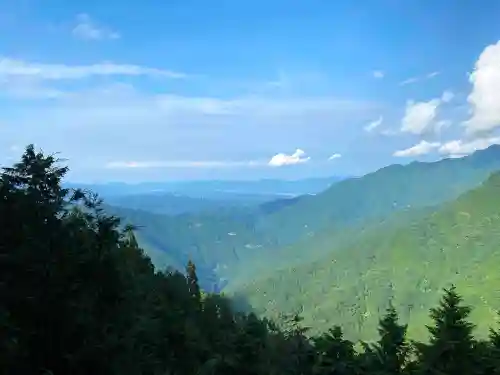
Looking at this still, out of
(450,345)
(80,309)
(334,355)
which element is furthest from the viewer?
(334,355)

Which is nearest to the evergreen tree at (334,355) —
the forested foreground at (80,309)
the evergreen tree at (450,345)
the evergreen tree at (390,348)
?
the evergreen tree at (390,348)

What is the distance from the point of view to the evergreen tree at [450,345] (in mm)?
29203

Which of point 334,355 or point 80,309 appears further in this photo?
point 334,355

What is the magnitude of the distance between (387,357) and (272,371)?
7989mm

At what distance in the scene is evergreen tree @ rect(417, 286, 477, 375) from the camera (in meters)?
29.2

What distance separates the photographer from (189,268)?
70.4 meters

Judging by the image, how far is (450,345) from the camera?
29188 mm

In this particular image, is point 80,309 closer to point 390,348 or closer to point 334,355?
point 334,355

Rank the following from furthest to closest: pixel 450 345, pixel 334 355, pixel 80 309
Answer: pixel 334 355, pixel 450 345, pixel 80 309

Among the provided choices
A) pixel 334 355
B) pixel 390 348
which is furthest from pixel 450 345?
pixel 334 355

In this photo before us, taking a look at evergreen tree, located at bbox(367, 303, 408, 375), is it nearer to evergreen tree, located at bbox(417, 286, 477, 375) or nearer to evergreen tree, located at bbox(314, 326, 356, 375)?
evergreen tree, located at bbox(314, 326, 356, 375)

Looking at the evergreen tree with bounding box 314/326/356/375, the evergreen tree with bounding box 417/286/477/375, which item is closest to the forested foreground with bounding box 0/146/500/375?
the evergreen tree with bounding box 417/286/477/375

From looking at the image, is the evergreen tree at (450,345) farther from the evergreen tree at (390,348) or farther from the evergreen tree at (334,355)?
the evergreen tree at (334,355)

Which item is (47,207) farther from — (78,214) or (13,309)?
(13,309)
